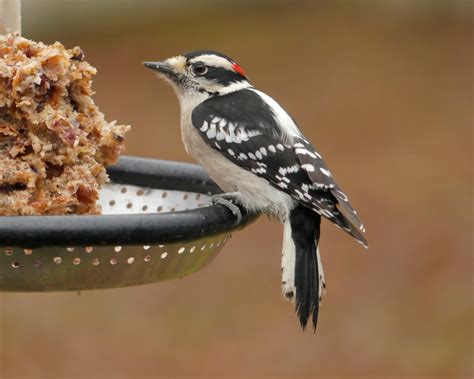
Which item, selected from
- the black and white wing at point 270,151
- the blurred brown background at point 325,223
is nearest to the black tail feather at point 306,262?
the black and white wing at point 270,151

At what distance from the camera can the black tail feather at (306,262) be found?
3.93 meters

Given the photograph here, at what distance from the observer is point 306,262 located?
158 inches

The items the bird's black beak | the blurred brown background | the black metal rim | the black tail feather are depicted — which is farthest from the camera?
the blurred brown background

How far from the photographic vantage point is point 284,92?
16.6 metres

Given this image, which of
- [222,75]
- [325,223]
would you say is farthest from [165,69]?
[325,223]

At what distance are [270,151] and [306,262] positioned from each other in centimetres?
49

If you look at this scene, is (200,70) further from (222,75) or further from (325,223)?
(325,223)

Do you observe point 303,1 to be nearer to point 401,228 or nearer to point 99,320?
point 401,228

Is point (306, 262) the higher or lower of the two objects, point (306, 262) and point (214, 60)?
the lower

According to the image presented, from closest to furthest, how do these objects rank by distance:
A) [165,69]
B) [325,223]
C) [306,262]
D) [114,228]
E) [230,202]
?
[114,228]
[230,202]
[306,262]
[165,69]
[325,223]

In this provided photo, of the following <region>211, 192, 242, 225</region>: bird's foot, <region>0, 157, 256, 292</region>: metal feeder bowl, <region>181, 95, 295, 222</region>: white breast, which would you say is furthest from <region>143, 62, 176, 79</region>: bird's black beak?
<region>0, 157, 256, 292</region>: metal feeder bowl

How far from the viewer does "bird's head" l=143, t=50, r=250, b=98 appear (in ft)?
14.9

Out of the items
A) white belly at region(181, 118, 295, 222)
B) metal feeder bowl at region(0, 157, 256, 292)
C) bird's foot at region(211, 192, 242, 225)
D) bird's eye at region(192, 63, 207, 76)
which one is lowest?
metal feeder bowl at region(0, 157, 256, 292)

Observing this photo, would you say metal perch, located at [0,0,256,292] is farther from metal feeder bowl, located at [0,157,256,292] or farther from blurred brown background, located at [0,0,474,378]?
blurred brown background, located at [0,0,474,378]
